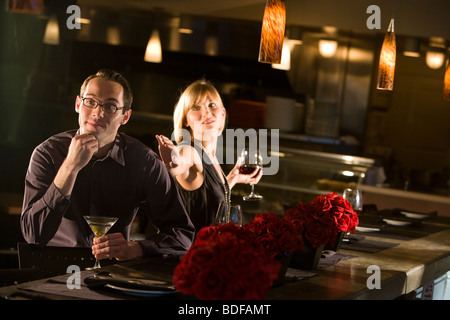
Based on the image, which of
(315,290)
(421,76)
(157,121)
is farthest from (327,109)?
(315,290)

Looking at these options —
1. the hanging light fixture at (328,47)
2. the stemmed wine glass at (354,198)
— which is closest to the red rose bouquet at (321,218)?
the stemmed wine glass at (354,198)

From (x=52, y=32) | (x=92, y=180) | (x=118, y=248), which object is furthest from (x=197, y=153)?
(x=52, y=32)

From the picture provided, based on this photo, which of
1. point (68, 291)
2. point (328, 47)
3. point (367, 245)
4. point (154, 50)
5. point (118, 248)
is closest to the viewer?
point (68, 291)

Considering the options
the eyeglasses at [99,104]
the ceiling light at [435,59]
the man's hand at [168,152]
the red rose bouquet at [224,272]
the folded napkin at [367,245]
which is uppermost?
the ceiling light at [435,59]

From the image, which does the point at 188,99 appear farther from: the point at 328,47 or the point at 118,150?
the point at 328,47

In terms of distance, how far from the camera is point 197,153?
12.2 feet

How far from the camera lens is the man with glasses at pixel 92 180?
3156mm

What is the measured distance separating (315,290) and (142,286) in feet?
1.89

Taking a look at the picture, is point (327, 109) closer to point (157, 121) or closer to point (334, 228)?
point (157, 121)

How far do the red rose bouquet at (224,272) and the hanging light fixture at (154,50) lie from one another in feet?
18.0

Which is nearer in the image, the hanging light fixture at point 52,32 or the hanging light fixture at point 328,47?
the hanging light fixture at point 52,32

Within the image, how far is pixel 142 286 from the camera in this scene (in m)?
2.04

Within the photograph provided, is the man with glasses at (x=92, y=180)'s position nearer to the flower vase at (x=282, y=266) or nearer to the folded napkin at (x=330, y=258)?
the folded napkin at (x=330, y=258)

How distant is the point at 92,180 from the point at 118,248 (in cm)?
36
